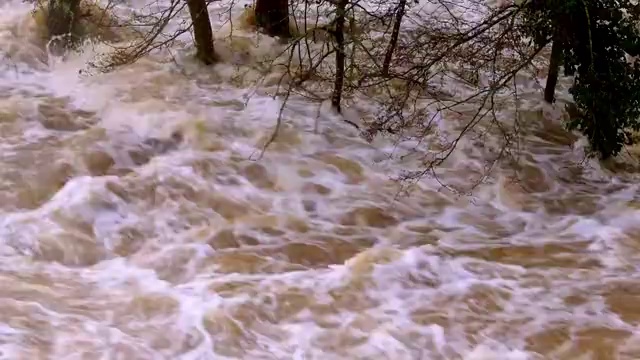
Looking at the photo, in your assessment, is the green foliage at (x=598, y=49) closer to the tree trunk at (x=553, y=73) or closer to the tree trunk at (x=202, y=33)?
the tree trunk at (x=553, y=73)

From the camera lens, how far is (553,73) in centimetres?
730

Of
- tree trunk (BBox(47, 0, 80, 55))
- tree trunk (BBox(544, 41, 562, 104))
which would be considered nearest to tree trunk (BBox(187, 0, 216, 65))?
tree trunk (BBox(47, 0, 80, 55))

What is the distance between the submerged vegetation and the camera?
6219 millimetres

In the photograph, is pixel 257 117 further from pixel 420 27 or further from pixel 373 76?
pixel 420 27

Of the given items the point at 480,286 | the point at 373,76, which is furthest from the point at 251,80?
the point at 480,286

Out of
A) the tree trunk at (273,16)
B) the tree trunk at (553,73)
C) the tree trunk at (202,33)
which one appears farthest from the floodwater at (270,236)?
the tree trunk at (273,16)

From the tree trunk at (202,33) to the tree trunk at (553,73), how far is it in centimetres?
308

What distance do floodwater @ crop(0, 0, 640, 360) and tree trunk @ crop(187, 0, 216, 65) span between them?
0.17 m

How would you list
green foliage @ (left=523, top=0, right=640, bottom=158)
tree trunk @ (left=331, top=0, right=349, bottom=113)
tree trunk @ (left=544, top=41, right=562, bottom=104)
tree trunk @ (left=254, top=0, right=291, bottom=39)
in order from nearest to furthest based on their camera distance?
green foliage @ (left=523, top=0, right=640, bottom=158), tree trunk @ (left=331, top=0, right=349, bottom=113), tree trunk @ (left=544, top=41, right=562, bottom=104), tree trunk @ (left=254, top=0, right=291, bottom=39)

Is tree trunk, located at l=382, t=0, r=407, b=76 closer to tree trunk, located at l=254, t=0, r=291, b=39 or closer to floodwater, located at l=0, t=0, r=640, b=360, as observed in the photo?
floodwater, located at l=0, t=0, r=640, b=360

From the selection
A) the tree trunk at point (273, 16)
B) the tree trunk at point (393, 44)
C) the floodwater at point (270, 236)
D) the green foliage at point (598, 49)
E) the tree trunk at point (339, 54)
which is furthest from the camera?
the tree trunk at point (273, 16)

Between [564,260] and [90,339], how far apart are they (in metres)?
3.03

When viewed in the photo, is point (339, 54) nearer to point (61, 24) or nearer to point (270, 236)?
point (270, 236)

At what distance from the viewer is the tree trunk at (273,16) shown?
836 cm
